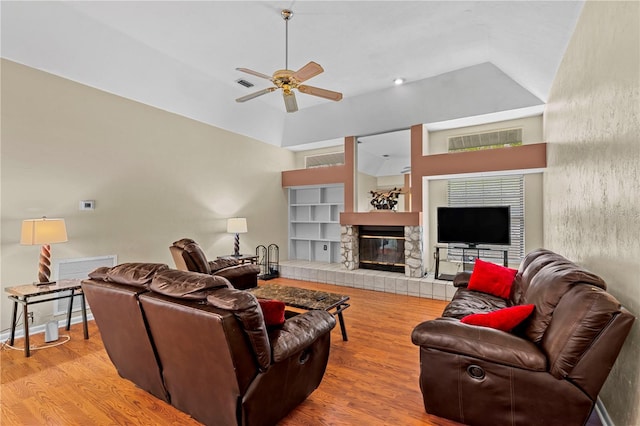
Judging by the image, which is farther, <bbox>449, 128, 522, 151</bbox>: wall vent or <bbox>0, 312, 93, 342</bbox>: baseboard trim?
<bbox>449, 128, 522, 151</bbox>: wall vent

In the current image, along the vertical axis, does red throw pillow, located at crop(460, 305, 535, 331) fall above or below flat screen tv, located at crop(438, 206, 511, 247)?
below

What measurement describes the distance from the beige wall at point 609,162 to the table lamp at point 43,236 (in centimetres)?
482

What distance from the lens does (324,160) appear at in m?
7.51

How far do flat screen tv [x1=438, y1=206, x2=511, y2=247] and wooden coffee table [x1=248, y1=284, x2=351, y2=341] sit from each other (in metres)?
2.90

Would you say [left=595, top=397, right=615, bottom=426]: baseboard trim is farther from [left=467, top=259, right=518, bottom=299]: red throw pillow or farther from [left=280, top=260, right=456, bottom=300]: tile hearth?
[left=280, top=260, right=456, bottom=300]: tile hearth

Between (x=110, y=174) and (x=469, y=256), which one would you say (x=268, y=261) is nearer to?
(x=110, y=174)

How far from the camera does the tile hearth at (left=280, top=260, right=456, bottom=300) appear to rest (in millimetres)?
5137

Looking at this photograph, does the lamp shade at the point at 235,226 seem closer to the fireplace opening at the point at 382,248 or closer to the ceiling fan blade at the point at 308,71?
the fireplace opening at the point at 382,248

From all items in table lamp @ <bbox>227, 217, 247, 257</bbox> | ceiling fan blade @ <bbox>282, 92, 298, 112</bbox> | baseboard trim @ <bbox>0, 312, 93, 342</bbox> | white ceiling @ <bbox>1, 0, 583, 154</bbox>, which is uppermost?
white ceiling @ <bbox>1, 0, 583, 154</bbox>

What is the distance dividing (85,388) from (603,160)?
422 centimetres

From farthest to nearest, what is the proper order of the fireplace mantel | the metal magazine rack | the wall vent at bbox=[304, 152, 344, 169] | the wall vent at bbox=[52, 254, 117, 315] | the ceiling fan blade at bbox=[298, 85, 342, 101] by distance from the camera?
the wall vent at bbox=[304, 152, 344, 169] → the metal magazine rack → the fireplace mantel → the wall vent at bbox=[52, 254, 117, 315] → the ceiling fan blade at bbox=[298, 85, 342, 101]

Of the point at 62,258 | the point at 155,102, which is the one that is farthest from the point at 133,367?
the point at 155,102

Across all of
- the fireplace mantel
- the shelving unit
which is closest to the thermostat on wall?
the fireplace mantel

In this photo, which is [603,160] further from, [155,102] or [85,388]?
[155,102]
